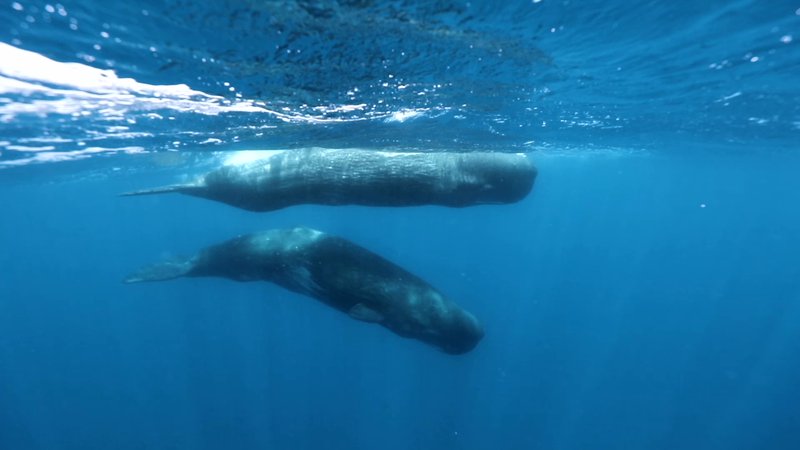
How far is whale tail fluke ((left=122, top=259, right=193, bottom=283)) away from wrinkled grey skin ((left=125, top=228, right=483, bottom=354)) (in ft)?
10.2

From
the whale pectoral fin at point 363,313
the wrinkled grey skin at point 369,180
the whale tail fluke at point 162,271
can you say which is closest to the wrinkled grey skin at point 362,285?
the whale pectoral fin at point 363,313

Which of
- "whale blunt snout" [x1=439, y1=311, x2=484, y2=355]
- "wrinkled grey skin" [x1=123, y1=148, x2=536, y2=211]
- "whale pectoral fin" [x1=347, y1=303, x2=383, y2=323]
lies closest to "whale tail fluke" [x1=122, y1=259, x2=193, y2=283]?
"wrinkled grey skin" [x1=123, y1=148, x2=536, y2=211]

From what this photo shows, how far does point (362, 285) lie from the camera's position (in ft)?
33.1

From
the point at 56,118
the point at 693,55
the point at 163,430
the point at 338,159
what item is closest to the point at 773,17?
the point at 693,55

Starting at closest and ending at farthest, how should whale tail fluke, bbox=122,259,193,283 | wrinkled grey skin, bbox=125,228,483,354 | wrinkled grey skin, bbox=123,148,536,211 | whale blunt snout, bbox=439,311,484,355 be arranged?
whale blunt snout, bbox=439,311,484,355 < wrinkled grey skin, bbox=125,228,483,354 < wrinkled grey skin, bbox=123,148,536,211 < whale tail fluke, bbox=122,259,193,283

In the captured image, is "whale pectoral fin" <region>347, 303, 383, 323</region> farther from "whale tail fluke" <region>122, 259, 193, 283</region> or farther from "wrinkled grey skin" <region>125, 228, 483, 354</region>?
"whale tail fluke" <region>122, 259, 193, 283</region>

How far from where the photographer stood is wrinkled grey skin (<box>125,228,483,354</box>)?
32.5ft

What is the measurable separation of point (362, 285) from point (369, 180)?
232cm

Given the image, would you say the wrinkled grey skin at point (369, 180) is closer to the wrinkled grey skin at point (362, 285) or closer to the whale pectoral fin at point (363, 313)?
the wrinkled grey skin at point (362, 285)

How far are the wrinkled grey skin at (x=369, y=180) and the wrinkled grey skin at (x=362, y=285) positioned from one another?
1.05m

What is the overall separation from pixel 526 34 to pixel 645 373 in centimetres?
4471

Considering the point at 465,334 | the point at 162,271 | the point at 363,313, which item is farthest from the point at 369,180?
the point at 162,271

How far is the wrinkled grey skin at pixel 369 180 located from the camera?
401 inches

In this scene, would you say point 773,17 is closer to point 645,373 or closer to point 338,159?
point 338,159
